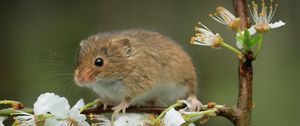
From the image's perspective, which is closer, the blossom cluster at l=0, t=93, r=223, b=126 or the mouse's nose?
the blossom cluster at l=0, t=93, r=223, b=126

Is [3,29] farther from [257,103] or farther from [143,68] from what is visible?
[143,68]

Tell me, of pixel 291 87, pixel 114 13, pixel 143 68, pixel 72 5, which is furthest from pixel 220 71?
pixel 143 68

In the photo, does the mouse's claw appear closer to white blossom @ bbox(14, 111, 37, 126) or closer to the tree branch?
the tree branch

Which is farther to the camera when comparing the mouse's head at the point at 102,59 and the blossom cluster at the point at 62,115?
the mouse's head at the point at 102,59

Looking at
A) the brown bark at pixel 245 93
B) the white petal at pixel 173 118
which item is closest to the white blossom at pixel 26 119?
the white petal at pixel 173 118

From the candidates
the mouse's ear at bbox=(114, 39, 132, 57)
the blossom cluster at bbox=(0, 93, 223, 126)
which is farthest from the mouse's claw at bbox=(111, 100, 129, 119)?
the mouse's ear at bbox=(114, 39, 132, 57)

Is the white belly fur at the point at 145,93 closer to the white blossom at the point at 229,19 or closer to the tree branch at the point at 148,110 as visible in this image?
the tree branch at the point at 148,110
